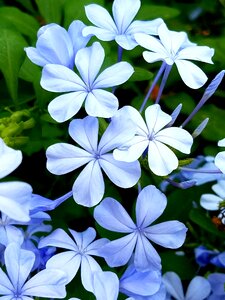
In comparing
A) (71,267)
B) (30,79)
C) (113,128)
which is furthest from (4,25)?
(71,267)

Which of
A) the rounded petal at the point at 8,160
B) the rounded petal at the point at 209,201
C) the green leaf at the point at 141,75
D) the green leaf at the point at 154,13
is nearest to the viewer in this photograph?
the rounded petal at the point at 8,160

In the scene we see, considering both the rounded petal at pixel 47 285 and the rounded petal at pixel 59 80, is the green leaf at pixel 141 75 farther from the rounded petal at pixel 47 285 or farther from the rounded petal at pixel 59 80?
the rounded petal at pixel 47 285

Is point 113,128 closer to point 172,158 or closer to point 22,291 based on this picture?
point 172,158

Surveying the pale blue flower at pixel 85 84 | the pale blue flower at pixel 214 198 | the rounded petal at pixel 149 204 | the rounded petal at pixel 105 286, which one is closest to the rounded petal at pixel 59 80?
the pale blue flower at pixel 85 84

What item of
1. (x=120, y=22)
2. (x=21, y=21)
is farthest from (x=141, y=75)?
(x=21, y=21)

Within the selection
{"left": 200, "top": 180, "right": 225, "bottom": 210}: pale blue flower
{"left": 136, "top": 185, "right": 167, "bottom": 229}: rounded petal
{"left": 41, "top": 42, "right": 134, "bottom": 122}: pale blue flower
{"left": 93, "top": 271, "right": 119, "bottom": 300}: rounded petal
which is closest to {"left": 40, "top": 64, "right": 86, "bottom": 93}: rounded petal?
{"left": 41, "top": 42, "right": 134, "bottom": 122}: pale blue flower
